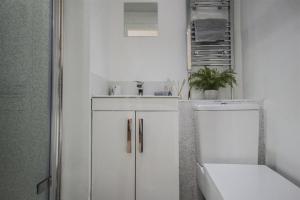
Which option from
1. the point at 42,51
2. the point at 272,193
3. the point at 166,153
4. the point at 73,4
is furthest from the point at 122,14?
the point at 272,193

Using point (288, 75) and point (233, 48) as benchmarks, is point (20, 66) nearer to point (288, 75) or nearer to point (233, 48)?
point (288, 75)

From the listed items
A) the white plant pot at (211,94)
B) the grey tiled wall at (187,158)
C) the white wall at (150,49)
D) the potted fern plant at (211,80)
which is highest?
the white wall at (150,49)

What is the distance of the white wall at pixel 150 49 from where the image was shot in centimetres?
194

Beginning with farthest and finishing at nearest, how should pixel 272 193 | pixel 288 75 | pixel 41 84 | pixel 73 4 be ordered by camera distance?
pixel 73 4
pixel 288 75
pixel 41 84
pixel 272 193

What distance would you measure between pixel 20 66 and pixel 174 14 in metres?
1.49

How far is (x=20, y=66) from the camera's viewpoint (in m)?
1.01

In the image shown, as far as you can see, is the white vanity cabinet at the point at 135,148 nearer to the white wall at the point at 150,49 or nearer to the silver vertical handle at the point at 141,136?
the silver vertical handle at the point at 141,136

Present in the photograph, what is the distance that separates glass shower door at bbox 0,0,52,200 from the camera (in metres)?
0.95

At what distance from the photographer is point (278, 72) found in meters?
1.36

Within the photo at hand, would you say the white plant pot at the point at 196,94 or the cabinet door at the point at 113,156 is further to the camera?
the white plant pot at the point at 196,94

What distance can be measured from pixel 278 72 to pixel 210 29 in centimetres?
76

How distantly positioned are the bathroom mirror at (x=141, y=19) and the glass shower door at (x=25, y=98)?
0.85 meters

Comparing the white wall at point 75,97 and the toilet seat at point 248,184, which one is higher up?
the white wall at point 75,97

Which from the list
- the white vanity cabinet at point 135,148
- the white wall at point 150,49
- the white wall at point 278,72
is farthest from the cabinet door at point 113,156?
the white wall at point 278,72
